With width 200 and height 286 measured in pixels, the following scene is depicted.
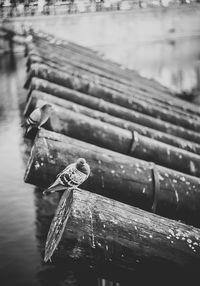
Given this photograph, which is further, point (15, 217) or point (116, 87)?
point (116, 87)

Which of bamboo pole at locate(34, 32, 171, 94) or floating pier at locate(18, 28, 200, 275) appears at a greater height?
floating pier at locate(18, 28, 200, 275)

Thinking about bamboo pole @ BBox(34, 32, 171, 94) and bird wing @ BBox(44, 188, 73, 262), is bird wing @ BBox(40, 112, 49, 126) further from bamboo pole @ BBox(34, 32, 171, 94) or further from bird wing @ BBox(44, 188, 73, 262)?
bamboo pole @ BBox(34, 32, 171, 94)

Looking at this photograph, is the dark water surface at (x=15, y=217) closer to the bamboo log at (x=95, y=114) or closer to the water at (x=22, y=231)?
the water at (x=22, y=231)

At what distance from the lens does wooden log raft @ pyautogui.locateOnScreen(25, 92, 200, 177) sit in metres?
4.40

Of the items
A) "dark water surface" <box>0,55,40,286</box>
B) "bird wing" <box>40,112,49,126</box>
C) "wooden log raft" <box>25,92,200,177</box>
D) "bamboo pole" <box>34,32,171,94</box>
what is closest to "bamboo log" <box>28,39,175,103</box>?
"bamboo pole" <box>34,32,171,94</box>

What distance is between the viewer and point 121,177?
3379mm

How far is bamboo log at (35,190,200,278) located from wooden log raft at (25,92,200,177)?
1.95m

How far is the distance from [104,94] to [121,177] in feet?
15.1

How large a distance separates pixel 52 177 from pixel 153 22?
103 feet

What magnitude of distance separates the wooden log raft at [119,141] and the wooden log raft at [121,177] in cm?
88

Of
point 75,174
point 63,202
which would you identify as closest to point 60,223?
point 63,202

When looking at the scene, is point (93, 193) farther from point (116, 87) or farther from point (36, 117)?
point (116, 87)

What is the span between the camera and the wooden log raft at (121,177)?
10.6 ft

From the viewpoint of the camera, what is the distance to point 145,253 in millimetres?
2391
